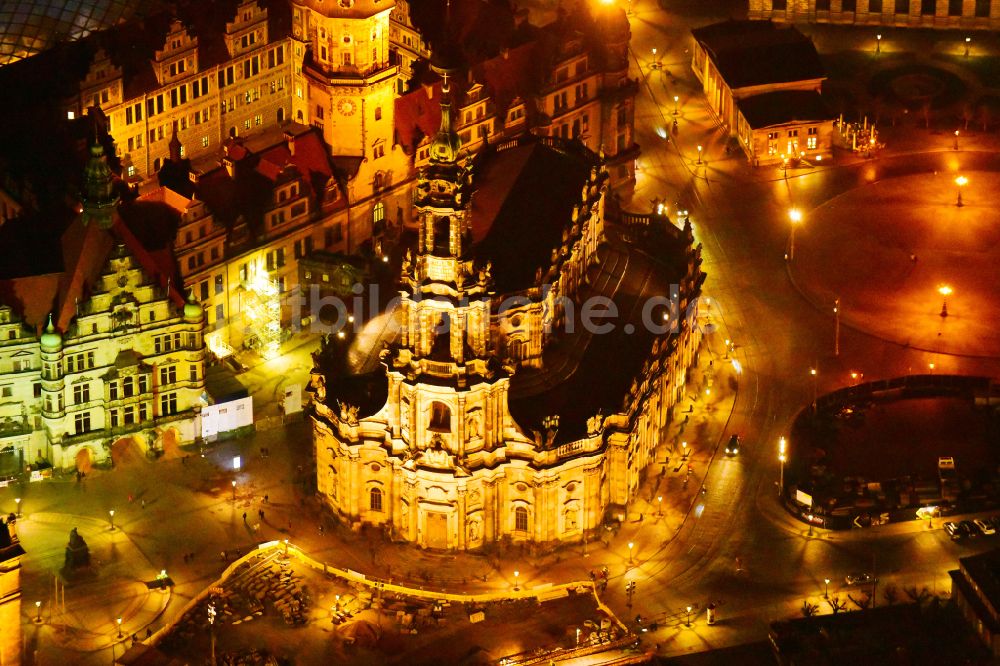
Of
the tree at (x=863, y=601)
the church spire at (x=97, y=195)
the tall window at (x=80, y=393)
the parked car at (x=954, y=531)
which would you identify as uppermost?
the church spire at (x=97, y=195)

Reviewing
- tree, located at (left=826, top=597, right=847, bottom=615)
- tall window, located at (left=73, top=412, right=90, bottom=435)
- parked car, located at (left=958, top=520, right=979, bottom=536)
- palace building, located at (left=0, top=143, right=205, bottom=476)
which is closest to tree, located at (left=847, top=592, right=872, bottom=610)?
tree, located at (left=826, top=597, right=847, bottom=615)

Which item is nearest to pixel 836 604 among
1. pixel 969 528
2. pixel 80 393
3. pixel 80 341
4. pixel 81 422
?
pixel 969 528

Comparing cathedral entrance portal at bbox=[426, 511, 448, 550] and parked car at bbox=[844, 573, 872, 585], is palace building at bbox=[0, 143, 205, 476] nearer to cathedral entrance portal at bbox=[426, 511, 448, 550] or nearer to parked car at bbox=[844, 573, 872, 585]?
cathedral entrance portal at bbox=[426, 511, 448, 550]

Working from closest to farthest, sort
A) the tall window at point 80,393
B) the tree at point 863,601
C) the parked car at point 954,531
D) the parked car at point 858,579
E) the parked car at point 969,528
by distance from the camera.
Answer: the tree at point 863,601
the parked car at point 858,579
the parked car at point 954,531
the parked car at point 969,528
the tall window at point 80,393

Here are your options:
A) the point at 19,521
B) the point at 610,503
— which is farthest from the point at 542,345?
the point at 19,521

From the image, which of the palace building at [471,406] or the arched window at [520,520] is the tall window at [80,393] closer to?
the palace building at [471,406]

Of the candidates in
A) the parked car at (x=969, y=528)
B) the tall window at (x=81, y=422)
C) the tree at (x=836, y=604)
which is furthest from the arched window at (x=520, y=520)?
the tall window at (x=81, y=422)

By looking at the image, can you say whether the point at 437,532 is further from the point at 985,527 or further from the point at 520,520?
the point at 985,527
